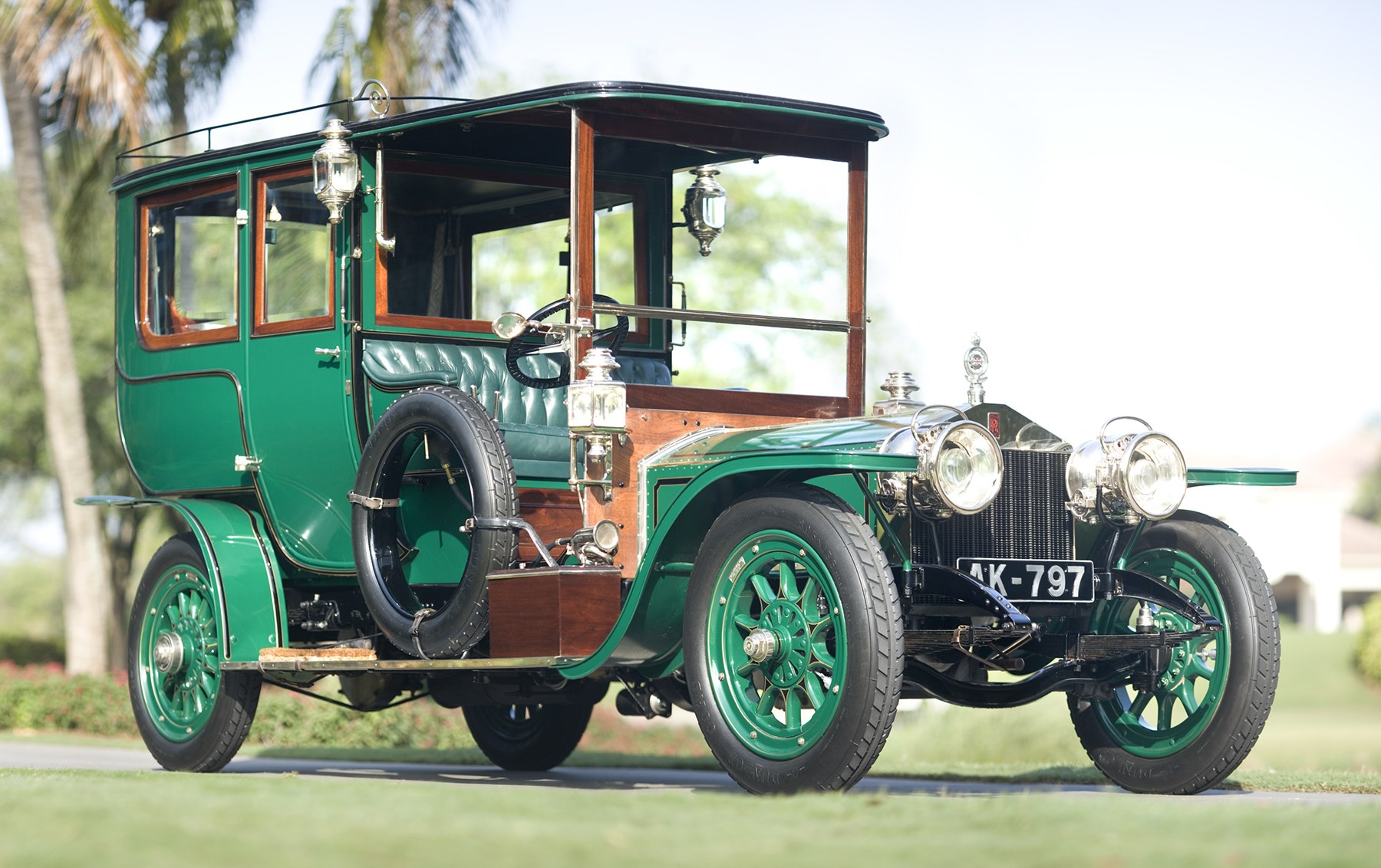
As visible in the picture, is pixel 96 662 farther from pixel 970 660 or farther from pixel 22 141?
pixel 970 660

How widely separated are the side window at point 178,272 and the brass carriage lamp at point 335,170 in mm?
978

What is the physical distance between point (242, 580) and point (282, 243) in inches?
70.6

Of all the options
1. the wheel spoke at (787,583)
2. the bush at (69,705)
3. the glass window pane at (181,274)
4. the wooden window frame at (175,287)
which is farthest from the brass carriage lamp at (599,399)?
the bush at (69,705)

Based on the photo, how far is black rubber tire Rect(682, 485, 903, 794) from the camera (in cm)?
600

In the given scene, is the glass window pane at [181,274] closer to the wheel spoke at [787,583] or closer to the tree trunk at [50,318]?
the wheel spoke at [787,583]

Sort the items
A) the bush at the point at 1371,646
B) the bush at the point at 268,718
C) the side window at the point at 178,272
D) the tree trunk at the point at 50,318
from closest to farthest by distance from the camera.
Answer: the side window at the point at 178,272 < the bush at the point at 268,718 < the tree trunk at the point at 50,318 < the bush at the point at 1371,646

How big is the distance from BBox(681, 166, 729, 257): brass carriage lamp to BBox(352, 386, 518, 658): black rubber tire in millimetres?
1847

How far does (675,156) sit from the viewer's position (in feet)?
29.0

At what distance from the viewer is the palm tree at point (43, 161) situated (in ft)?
53.2

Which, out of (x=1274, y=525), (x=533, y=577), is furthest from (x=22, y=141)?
(x=1274, y=525)

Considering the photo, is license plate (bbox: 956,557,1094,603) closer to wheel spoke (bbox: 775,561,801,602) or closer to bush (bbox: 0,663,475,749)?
wheel spoke (bbox: 775,561,801,602)

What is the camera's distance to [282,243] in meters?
9.23

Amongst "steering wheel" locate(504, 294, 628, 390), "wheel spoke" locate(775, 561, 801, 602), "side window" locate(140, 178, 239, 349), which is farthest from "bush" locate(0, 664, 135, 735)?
"wheel spoke" locate(775, 561, 801, 602)

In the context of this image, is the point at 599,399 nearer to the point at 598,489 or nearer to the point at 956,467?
the point at 598,489
